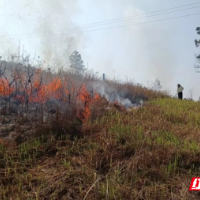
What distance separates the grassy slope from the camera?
2.75 m

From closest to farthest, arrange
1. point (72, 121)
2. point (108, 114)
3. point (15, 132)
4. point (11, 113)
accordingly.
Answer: point (15, 132) → point (72, 121) → point (11, 113) → point (108, 114)

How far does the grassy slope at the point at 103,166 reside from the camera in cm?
275

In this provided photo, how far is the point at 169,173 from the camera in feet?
10.4

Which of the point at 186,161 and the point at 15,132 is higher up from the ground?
the point at 15,132

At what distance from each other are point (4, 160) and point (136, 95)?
28.6 ft

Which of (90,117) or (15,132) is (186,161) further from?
(15,132)

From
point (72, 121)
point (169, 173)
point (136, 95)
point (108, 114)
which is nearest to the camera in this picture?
point (169, 173)

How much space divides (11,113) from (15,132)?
1.11 m

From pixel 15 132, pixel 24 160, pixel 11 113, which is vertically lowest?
pixel 24 160

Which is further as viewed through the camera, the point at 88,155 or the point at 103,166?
the point at 88,155

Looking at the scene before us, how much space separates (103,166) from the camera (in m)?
3.41

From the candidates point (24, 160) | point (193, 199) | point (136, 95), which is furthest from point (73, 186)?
point (136, 95)

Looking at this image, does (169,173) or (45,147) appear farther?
(45,147)

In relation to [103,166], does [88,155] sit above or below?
above
